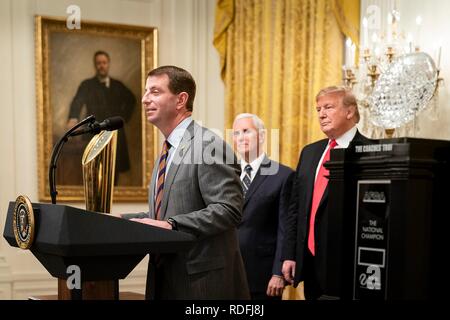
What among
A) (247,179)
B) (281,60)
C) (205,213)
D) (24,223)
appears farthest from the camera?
(281,60)

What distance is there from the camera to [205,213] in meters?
2.56

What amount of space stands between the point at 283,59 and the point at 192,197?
371 centimetres

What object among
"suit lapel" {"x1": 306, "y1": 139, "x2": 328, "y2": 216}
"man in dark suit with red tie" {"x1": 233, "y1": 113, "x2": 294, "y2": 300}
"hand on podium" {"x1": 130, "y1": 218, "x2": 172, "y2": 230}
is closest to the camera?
"hand on podium" {"x1": 130, "y1": 218, "x2": 172, "y2": 230}

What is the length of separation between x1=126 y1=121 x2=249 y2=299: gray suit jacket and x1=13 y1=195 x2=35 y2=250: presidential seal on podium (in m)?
0.61

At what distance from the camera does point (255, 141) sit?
14.1ft

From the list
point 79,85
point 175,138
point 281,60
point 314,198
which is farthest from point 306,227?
point 79,85

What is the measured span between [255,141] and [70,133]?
1.97m

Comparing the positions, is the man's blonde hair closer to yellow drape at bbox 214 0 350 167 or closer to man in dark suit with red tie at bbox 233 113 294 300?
man in dark suit with red tie at bbox 233 113 294 300

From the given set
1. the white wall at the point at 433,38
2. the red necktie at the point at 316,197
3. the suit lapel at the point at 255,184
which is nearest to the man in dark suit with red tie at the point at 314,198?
the red necktie at the point at 316,197

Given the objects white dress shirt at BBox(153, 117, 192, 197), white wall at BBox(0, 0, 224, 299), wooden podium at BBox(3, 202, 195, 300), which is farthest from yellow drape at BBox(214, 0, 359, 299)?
wooden podium at BBox(3, 202, 195, 300)

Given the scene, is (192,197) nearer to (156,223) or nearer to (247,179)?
(156,223)

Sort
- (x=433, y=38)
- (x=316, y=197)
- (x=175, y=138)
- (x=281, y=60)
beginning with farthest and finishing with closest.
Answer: (x=281, y=60), (x=433, y=38), (x=316, y=197), (x=175, y=138)

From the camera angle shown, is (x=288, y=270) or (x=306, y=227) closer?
(x=306, y=227)

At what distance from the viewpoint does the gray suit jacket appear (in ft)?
8.63
